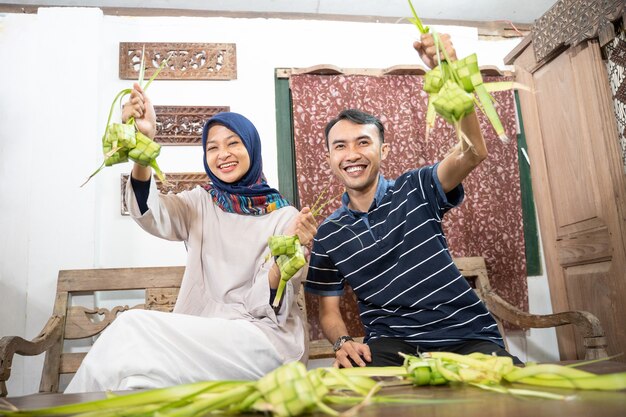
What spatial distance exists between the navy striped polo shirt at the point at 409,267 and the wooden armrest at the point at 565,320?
0.56m

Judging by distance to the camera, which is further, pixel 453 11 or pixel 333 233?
pixel 453 11

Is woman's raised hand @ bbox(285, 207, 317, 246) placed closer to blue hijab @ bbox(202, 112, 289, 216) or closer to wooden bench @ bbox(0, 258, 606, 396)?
blue hijab @ bbox(202, 112, 289, 216)

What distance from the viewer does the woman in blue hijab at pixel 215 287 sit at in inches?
56.3

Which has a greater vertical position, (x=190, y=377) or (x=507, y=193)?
(x=507, y=193)

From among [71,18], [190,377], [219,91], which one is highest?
[71,18]

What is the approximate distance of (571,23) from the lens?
2.59m

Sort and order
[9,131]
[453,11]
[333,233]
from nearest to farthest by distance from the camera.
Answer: [333,233], [9,131], [453,11]

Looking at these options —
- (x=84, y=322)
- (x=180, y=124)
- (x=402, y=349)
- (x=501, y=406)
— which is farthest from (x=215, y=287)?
(x=501, y=406)

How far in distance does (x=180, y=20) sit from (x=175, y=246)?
140cm

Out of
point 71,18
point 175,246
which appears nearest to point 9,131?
point 71,18

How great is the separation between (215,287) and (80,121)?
1.44m

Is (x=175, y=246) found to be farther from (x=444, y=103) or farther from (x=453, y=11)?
(x=453, y=11)

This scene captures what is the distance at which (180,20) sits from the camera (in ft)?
9.92

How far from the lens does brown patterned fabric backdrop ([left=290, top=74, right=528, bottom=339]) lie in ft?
9.48
